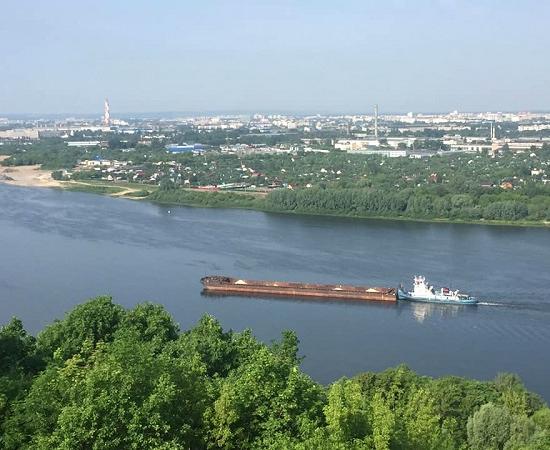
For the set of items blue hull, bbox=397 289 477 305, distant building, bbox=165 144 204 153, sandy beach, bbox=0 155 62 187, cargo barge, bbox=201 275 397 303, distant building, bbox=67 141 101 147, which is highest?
distant building, bbox=67 141 101 147

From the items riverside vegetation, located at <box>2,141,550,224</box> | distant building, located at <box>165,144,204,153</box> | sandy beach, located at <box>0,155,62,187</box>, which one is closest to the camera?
riverside vegetation, located at <box>2,141,550,224</box>

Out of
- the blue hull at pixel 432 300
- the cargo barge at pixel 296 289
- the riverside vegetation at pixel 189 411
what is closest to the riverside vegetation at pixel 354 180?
the blue hull at pixel 432 300

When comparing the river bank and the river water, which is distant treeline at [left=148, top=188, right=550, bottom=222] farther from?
the river water

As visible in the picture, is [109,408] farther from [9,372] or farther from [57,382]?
[9,372]

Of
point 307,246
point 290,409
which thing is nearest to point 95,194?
point 307,246

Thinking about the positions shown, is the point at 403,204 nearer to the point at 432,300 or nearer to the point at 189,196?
the point at 189,196

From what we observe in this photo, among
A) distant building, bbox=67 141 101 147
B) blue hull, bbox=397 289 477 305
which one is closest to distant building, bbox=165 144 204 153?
distant building, bbox=67 141 101 147

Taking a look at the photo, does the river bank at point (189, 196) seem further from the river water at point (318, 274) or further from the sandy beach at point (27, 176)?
the river water at point (318, 274)
